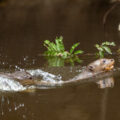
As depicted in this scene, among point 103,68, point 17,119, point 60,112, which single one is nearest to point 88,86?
point 103,68

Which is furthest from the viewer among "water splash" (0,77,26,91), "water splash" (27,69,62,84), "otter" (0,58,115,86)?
"water splash" (27,69,62,84)

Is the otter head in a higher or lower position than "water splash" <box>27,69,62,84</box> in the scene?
higher

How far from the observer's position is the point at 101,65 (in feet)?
22.2

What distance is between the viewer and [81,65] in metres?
7.44

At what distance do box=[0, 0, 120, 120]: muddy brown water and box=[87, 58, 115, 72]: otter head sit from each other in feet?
1.10

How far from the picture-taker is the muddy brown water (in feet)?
15.0

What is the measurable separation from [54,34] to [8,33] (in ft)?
6.15

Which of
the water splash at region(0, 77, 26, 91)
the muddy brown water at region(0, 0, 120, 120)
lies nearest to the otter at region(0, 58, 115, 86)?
the water splash at region(0, 77, 26, 91)

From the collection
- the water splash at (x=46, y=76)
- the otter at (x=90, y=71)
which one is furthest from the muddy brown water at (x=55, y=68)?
the otter at (x=90, y=71)

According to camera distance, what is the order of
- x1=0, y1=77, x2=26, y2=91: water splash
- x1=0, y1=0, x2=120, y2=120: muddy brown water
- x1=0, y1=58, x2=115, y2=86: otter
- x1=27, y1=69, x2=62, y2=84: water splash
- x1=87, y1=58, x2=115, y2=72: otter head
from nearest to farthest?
x1=0, y1=0, x2=120, y2=120: muddy brown water
x1=0, y1=77, x2=26, y2=91: water splash
x1=0, y1=58, x2=115, y2=86: otter
x1=27, y1=69, x2=62, y2=84: water splash
x1=87, y1=58, x2=115, y2=72: otter head

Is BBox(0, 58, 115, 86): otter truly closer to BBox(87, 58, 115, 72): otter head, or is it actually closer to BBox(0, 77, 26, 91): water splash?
BBox(87, 58, 115, 72): otter head

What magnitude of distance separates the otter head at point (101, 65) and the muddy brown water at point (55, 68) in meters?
0.34

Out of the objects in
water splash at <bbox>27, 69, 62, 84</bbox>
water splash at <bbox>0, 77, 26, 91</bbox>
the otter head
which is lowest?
water splash at <bbox>0, 77, 26, 91</bbox>

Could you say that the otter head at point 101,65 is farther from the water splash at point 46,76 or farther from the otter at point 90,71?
the water splash at point 46,76
